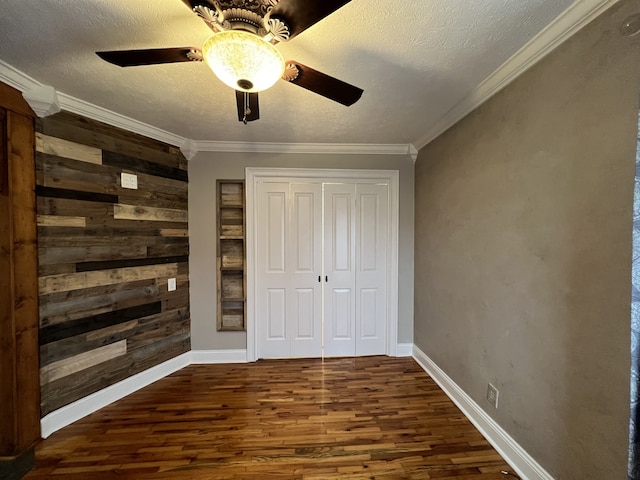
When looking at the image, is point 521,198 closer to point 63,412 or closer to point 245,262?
point 245,262

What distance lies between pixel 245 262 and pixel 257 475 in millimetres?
1809

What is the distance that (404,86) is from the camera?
1714 mm

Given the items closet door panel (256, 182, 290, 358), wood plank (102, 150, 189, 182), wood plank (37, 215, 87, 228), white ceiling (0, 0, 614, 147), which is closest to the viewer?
white ceiling (0, 0, 614, 147)

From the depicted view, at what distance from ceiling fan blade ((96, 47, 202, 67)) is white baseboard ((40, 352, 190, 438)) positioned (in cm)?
237

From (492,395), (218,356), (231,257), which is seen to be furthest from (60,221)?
A: (492,395)

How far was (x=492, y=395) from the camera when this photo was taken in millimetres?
1729

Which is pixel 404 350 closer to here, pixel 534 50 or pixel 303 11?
pixel 534 50

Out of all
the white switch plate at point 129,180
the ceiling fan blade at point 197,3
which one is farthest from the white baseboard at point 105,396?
the ceiling fan blade at point 197,3

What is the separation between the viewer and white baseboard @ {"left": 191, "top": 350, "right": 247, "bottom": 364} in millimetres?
2811

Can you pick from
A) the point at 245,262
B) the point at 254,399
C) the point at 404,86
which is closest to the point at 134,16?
the point at 404,86

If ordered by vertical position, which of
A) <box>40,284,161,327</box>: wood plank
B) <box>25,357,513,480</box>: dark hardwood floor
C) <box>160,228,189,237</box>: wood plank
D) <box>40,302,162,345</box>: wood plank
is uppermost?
<box>160,228,189,237</box>: wood plank

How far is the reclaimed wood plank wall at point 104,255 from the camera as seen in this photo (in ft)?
6.11

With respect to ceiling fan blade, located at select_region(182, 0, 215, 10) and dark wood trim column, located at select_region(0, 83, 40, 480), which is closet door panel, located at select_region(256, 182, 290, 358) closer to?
dark wood trim column, located at select_region(0, 83, 40, 480)

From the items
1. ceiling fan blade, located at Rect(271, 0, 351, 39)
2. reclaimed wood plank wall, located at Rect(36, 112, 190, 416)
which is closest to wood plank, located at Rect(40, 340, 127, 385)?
reclaimed wood plank wall, located at Rect(36, 112, 190, 416)
